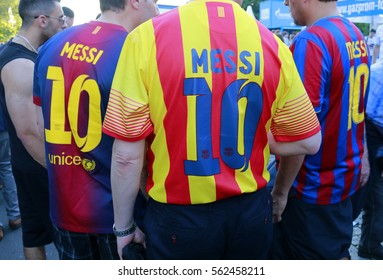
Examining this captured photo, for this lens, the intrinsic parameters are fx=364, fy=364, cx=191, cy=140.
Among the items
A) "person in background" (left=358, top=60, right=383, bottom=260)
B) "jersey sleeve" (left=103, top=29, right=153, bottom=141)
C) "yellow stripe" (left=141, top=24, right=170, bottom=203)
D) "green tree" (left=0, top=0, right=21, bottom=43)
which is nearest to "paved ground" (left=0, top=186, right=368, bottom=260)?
"person in background" (left=358, top=60, right=383, bottom=260)

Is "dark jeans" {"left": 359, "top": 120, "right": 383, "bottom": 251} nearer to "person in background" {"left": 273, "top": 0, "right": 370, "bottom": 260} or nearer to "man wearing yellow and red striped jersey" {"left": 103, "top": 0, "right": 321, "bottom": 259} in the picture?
"person in background" {"left": 273, "top": 0, "right": 370, "bottom": 260}

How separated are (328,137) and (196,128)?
91 centimetres

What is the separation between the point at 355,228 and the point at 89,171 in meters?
2.96

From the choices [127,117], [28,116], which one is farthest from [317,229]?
[28,116]

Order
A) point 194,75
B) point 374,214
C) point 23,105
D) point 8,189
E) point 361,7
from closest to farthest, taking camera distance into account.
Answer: point 194,75, point 23,105, point 374,214, point 8,189, point 361,7

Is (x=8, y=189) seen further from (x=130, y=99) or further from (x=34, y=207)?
(x=130, y=99)

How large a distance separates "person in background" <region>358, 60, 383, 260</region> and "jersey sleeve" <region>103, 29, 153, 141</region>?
1779 mm

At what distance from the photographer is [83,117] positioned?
1686 mm

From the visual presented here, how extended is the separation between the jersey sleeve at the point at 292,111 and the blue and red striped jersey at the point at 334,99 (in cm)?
32

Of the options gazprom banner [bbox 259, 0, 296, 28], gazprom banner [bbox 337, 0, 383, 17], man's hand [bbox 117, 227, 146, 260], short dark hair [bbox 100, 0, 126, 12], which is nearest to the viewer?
man's hand [bbox 117, 227, 146, 260]

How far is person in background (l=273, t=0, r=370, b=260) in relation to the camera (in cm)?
183

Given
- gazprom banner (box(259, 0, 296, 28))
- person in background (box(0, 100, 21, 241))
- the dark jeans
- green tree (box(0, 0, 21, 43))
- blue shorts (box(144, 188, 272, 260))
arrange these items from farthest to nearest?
green tree (box(0, 0, 21, 43)) < gazprom banner (box(259, 0, 296, 28)) < person in background (box(0, 100, 21, 241)) < the dark jeans < blue shorts (box(144, 188, 272, 260))

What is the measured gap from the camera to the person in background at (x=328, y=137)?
1833mm

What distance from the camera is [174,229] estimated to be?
1.44 metres
